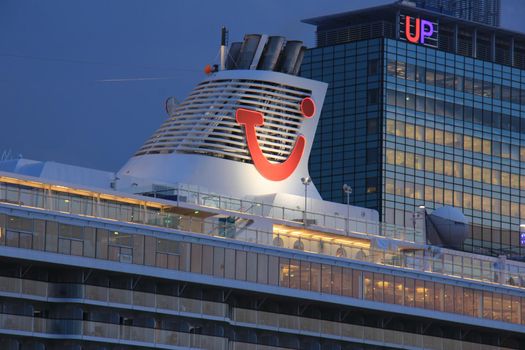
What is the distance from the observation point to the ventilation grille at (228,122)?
351 feet

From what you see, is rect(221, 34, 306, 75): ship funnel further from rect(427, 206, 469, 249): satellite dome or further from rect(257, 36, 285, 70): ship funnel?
rect(427, 206, 469, 249): satellite dome

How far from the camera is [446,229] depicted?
122625mm

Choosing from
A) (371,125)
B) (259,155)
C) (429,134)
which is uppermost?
(371,125)

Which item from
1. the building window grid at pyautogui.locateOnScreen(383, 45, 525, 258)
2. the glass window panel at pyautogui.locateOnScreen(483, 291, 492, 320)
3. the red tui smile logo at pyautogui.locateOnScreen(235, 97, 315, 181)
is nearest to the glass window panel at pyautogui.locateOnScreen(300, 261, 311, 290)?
the red tui smile logo at pyautogui.locateOnScreen(235, 97, 315, 181)

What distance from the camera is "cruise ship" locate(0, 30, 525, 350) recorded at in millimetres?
88562

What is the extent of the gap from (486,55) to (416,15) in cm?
1181

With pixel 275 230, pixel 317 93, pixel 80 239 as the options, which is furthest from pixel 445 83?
pixel 80 239

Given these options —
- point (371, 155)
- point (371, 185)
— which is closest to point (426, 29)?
point (371, 155)

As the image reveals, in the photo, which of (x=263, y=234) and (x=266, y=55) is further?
(x=266, y=55)

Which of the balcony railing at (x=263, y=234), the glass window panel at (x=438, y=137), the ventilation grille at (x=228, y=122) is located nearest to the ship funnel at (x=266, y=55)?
the ventilation grille at (x=228, y=122)

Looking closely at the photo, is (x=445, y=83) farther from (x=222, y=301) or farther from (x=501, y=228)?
(x=222, y=301)

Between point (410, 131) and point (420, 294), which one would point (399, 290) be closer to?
point (420, 294)

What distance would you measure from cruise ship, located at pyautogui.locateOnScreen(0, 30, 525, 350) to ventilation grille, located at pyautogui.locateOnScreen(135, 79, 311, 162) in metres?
0.11

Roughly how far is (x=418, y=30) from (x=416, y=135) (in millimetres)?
11245
